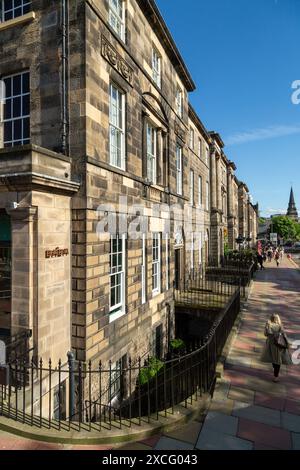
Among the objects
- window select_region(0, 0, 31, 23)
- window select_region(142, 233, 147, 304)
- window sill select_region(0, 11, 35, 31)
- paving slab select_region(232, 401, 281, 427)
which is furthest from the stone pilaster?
window select_region(0, 0, 31, 23)

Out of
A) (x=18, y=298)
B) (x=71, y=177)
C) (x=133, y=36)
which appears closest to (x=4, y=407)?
(x=18, y=298)

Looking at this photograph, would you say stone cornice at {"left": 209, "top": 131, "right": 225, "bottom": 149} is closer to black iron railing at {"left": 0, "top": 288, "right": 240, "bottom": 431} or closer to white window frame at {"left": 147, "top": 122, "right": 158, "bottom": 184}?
white window frame at {"left": 147, "top": 122, "right": 158, "bottom": 184}

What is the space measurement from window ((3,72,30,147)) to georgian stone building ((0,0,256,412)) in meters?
0.03

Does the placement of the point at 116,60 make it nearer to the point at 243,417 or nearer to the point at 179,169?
the point at 179,169

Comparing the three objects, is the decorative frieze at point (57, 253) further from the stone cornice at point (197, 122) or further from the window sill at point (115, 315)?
the stone cornice at point (197, 122)

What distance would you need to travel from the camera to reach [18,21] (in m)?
7.64

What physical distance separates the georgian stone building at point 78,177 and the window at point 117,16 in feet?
0.11

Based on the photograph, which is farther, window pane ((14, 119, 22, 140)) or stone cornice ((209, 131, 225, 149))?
stone cornice ((209, 131, 225, 149))

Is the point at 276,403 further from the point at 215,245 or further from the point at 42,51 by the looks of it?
the point at 215,245

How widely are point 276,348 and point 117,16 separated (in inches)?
411

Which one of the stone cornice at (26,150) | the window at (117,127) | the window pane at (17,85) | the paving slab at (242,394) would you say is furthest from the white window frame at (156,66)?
the paving slab at (242,394)

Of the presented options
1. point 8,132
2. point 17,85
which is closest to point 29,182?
point 8,132

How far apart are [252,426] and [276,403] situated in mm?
1163

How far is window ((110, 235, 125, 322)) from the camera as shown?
28.7ft
